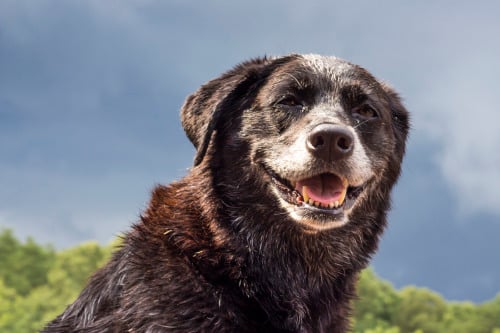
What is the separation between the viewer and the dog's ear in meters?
5.98

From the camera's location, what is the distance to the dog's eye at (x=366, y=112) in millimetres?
6211

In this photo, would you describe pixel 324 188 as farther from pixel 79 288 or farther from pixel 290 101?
pixel 79 288

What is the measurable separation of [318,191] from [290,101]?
72 cm

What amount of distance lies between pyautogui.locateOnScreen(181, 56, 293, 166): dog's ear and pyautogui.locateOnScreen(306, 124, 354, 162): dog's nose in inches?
30.0

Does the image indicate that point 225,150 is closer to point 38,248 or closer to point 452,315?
point 452,315

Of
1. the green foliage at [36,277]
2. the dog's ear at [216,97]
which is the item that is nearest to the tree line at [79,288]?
the green foliage at [36,277]

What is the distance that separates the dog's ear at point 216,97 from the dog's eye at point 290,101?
279mm

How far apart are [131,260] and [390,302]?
36.2m

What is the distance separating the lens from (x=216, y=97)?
20.0 feet

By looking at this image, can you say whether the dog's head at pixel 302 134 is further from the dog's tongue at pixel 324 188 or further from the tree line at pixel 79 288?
the tree line at pixel 79 288

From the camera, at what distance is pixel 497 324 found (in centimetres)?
4091

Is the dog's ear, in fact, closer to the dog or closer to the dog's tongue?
the dog

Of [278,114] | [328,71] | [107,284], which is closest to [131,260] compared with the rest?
[107,284]

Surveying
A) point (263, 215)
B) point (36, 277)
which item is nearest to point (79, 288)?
point (36, 277)
